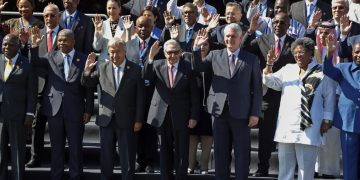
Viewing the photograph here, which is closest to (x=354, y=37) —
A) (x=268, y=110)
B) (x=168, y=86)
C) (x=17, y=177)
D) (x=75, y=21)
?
(x=268, y=110)

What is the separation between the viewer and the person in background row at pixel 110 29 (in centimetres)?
1156

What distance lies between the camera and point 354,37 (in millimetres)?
11047

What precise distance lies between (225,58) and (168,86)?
805mm

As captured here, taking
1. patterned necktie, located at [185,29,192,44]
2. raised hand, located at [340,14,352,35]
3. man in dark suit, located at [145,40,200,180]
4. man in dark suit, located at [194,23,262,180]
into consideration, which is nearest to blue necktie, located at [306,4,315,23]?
raised hand, located at [340,14,352,35]

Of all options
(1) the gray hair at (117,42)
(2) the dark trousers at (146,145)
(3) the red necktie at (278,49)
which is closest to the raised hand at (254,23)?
(3) the red necktie at (278,49)

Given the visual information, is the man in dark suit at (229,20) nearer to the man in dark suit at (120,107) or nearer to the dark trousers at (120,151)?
the man in dark suit at (120,107)

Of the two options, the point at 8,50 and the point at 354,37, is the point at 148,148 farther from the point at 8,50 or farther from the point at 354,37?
the point at 354,37

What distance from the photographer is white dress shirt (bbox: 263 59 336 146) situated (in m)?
10.3

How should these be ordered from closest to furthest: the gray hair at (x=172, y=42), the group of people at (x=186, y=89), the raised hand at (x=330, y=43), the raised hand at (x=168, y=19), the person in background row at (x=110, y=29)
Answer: the raised hand at (x=330, y=43) → the group of people at (x=186, y=89) → the gray hair at (x=172, y=42) → the person in background row at (x=110, y=29) → the raised hand at (x=168, y=19)

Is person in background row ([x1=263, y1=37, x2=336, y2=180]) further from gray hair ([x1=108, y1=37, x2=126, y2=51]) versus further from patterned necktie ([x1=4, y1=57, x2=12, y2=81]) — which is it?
patterned necktie ([x1=4, y1=57, x2=12, y2=81])

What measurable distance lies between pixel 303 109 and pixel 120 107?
2.22 metres

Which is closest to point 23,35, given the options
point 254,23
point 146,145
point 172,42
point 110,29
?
point 110,29

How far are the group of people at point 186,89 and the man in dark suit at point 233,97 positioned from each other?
0.04 feet

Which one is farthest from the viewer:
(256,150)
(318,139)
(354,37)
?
(256,150)
